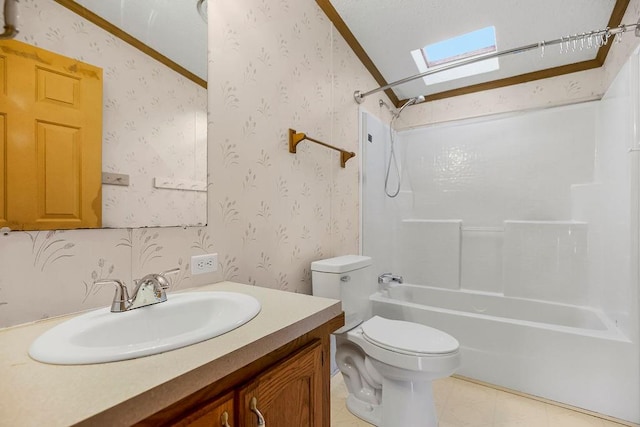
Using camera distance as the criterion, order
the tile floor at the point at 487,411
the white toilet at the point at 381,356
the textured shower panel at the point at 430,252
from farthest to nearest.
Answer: the textured shower panel at the point at 430,252 → the tile floor at the point at 487,411 → the white toilet at the point at 381,356

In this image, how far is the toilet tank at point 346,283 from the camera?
1600mm

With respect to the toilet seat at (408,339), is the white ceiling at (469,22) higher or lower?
higher

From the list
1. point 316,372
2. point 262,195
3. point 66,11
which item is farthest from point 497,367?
point 66,11

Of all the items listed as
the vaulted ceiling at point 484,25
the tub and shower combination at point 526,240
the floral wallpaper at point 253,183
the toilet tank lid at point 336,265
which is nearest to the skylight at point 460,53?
the vaulted ceiling at point 484,25

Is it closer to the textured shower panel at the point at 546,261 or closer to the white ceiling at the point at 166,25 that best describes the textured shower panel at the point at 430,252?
the textured shower panel at the point at 546,261

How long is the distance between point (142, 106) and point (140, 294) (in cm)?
58

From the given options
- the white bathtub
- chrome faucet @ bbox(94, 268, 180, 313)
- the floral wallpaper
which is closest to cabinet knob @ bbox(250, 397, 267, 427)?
chrome faucet @ bbox(94, 268, 180, 313)

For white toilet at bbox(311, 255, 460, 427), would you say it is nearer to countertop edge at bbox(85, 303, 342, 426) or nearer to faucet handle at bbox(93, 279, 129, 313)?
countertop edge at bbox(85, 303, 342, 426)

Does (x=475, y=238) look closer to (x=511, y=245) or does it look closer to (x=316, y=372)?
(x=511, y=245)

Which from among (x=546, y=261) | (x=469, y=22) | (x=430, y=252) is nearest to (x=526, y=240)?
(x=546, y=261)

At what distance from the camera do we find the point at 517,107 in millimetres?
2576

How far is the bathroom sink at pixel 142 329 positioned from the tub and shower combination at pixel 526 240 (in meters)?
1.54

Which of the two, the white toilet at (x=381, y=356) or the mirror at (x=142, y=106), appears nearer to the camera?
the mirror at (x=142, y=106)

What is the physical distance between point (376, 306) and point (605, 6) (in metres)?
2.29
